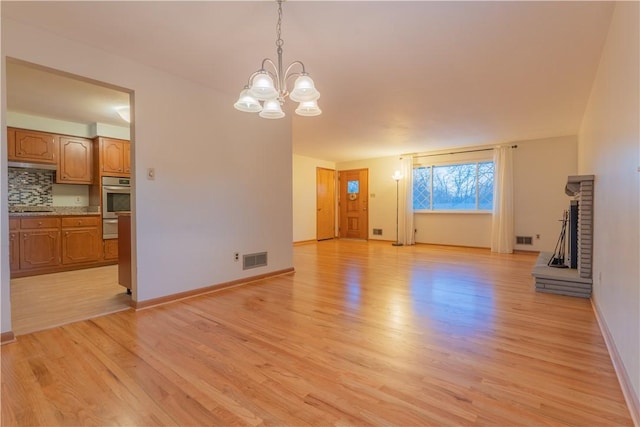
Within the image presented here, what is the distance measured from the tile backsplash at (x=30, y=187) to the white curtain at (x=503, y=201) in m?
8.40

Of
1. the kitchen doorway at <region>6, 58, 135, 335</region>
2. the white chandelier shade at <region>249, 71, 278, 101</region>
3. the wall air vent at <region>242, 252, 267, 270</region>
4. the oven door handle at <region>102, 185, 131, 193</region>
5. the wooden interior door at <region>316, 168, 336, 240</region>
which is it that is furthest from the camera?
the wooden interior door at <region>316, 168, 336, 240</region>

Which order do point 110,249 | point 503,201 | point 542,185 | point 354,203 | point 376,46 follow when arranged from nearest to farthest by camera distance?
point 376,46 → point 110,249 → point 542,185 → point 503,201 → point 354,203

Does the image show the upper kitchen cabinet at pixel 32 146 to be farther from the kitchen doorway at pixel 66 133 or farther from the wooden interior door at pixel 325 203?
the wooden interior door at pixel 325 203

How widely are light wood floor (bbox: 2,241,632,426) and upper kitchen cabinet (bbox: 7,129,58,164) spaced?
3508 millimetres

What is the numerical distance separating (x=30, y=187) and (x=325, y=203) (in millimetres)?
6378

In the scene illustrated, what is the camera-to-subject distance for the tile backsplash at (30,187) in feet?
15.8

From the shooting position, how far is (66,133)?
16.4 feet

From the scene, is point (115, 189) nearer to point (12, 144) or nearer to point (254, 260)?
point (12, 144)

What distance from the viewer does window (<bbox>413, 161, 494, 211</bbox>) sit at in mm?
7000

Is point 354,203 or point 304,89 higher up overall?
point 304,89

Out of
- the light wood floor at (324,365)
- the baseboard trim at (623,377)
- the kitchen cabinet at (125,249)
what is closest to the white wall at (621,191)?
the baseboard trim at (623,377)

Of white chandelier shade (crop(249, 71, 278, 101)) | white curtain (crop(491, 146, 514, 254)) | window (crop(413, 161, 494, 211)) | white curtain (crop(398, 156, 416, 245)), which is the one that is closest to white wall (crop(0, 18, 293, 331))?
white chandelier shade (crop(249, 71, 278, 101))

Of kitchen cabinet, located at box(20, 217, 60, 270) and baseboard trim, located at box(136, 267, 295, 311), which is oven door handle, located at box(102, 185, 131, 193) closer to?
kitchen cabinet, located at box(20, 217, 60, 270)

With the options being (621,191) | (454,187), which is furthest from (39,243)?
(454,187)
